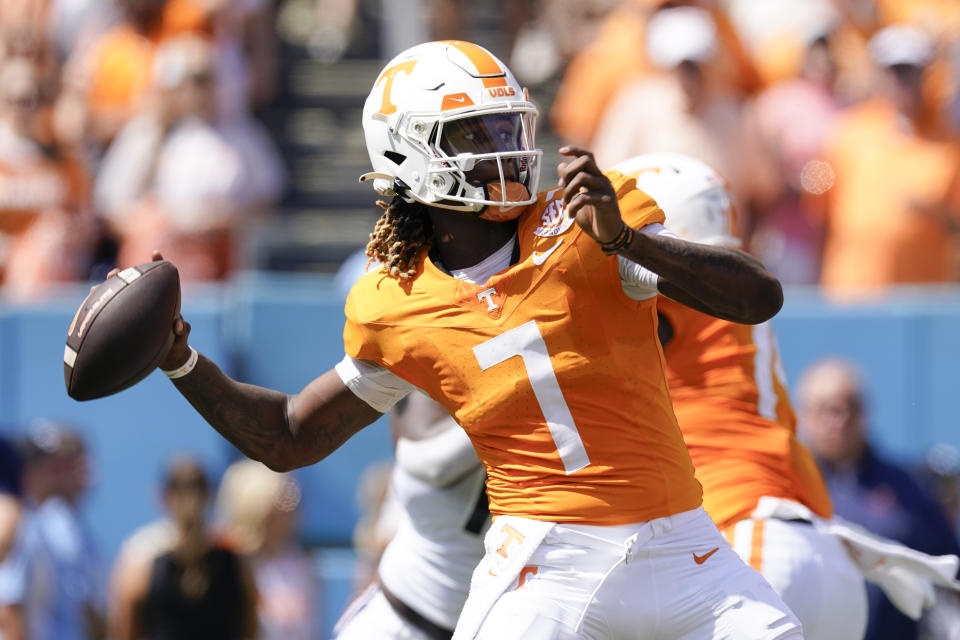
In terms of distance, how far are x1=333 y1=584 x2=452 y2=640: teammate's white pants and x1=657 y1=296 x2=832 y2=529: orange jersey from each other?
→ 0.98m

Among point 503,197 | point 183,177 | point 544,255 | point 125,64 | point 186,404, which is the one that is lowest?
point 186,404

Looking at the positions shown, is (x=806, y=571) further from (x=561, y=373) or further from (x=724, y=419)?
(x=561, y=373)

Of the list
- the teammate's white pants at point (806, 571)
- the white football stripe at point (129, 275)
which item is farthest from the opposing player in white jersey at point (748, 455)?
the white football stripe at point (129, 275)

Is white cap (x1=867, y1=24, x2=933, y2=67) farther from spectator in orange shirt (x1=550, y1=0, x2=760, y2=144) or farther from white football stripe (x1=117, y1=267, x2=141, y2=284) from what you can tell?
white football stripe (x1=117, y1=267, x2=141, y2=284)

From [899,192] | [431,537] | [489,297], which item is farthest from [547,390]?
[899,192]

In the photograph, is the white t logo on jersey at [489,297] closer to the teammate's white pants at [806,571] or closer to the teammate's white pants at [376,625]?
the teammate's white pants at [806,571]

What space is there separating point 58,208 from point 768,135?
3.69m

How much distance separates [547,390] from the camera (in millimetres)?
3170

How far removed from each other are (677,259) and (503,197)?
1.37 ft

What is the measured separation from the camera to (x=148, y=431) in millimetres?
7148

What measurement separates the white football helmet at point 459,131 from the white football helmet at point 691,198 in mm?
694

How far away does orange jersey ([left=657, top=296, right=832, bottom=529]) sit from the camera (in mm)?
3895

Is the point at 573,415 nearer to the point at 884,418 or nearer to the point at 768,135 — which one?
the point at 884,418

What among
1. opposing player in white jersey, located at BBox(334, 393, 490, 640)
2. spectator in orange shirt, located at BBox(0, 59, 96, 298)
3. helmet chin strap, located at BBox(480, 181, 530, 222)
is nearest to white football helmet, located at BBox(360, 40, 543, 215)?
helmet chin strap, located at BBox(480, 181, 530, 222)
